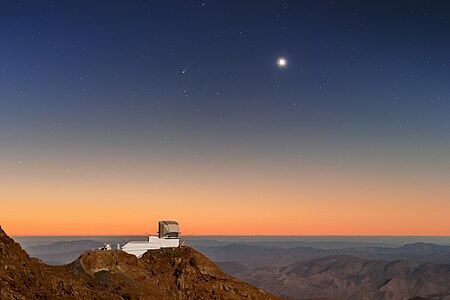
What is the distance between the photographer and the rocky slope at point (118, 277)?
25266 millimetres

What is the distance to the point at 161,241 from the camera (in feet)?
171

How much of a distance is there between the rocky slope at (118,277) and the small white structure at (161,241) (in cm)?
1341

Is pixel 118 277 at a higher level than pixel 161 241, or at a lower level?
lower

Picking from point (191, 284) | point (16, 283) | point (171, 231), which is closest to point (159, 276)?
point (191, 284)

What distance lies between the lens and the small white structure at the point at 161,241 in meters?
49.5

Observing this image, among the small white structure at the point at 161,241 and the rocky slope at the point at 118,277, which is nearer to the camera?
the rocky slope at the point at 118,277

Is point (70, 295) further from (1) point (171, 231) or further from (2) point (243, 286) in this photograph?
(1) point (171, 231)

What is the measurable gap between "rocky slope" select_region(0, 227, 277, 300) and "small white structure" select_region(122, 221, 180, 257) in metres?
13.4

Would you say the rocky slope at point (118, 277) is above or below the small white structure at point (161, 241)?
below

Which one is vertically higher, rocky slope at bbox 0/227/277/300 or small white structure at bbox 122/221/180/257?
small white structure at bbox 122/221/180/257

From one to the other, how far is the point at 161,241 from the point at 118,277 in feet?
70.9

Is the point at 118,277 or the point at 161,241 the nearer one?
the point at 118,277

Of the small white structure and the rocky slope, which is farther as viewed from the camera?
the small white structure

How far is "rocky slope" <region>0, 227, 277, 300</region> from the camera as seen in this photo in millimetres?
25266
